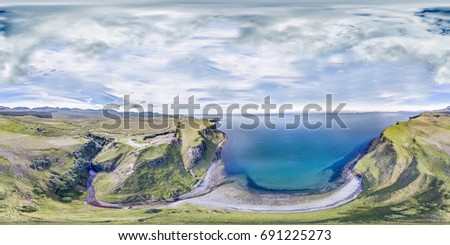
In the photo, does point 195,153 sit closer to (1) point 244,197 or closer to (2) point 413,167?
(1) point 244,197

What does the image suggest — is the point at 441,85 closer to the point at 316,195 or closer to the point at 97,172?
the point at 316,195

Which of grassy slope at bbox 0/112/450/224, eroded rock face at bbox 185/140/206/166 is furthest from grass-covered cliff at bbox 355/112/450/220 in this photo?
eroded rock face at bbox 185/140/206/166

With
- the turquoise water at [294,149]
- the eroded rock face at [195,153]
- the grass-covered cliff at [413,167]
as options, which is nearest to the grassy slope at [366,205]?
the grass-covered cliff at [413,167]

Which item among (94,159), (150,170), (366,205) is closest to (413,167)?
(366,205)

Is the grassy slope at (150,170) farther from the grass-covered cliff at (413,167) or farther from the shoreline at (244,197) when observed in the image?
the grass-covered cliff at (413,167)

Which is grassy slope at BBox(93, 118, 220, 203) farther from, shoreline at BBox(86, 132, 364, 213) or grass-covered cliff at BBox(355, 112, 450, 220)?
grass-covered cliff at BBox(355, 112, 450, 220)
